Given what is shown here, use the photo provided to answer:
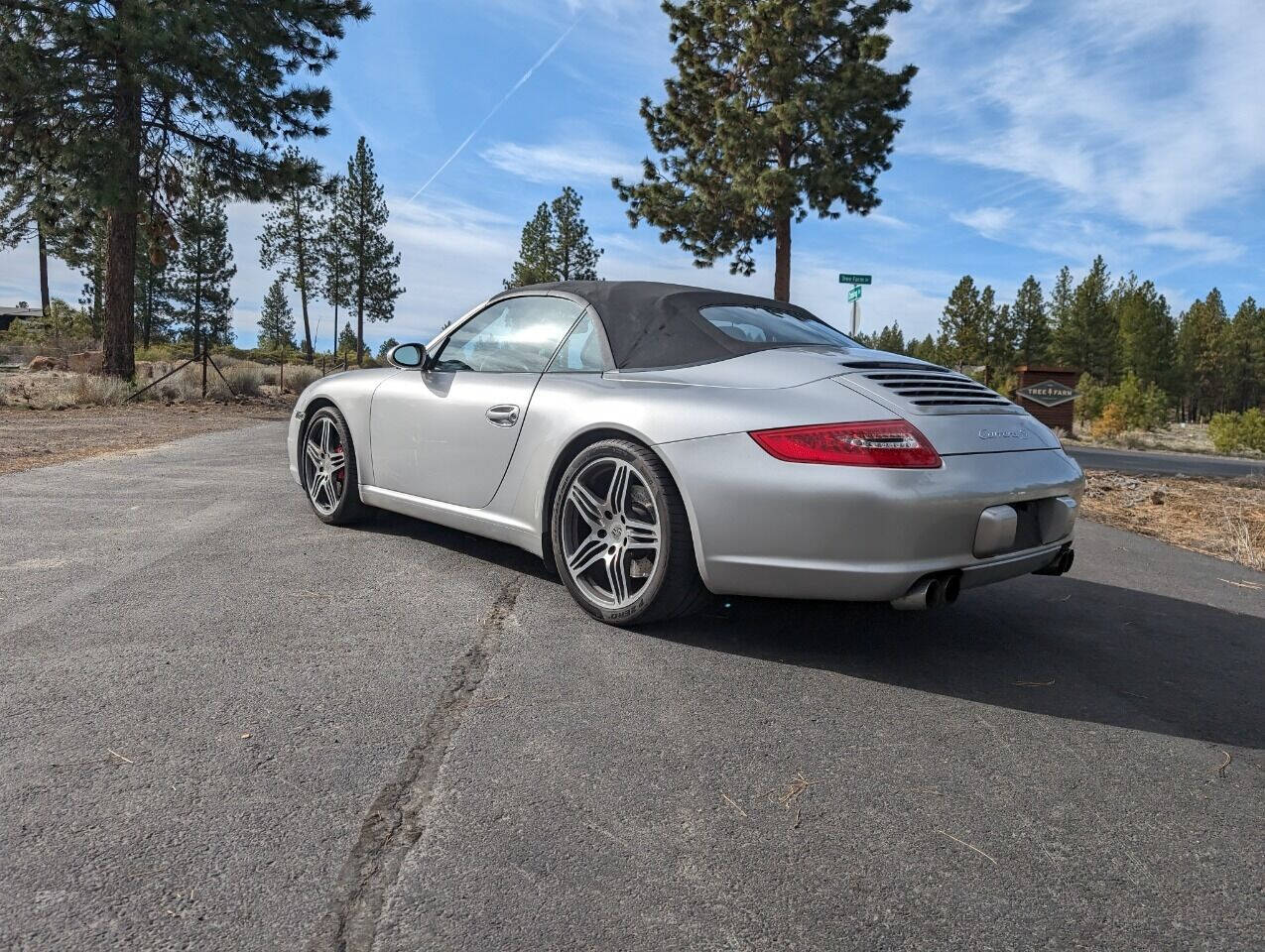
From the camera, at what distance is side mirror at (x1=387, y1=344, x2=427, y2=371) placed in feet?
14.3

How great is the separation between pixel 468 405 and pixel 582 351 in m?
0.63

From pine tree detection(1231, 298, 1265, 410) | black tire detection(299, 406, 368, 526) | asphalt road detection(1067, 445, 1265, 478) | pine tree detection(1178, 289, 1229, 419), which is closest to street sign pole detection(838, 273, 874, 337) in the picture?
asphalt road detection(1067, 445, 1265, 478)

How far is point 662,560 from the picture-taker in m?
3.04

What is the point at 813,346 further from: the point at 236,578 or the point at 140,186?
the point at 140,186

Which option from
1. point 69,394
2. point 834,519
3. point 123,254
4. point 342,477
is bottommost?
point 69,394

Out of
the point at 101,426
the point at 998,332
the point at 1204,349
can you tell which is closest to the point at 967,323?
the point at 998,332

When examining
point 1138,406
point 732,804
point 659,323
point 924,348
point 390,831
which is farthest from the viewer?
point 924,348

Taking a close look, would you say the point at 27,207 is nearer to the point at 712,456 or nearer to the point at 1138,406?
the point at 712,456

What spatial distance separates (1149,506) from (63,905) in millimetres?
8508

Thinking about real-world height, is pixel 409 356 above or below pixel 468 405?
above

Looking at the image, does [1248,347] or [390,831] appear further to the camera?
[1248,347]

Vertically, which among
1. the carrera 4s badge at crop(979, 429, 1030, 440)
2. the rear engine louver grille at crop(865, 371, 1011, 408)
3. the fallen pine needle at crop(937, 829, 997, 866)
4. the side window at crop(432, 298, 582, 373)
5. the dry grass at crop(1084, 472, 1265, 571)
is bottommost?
the fallen pine needle at crop(937, 829, 997, 866)

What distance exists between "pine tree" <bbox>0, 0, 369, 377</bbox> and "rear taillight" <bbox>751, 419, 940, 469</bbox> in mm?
17967

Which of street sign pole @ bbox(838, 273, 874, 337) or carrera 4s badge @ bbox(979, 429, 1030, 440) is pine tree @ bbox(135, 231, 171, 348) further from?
carrera 4s badge @ bbox(979, 429, 1030, 440)
